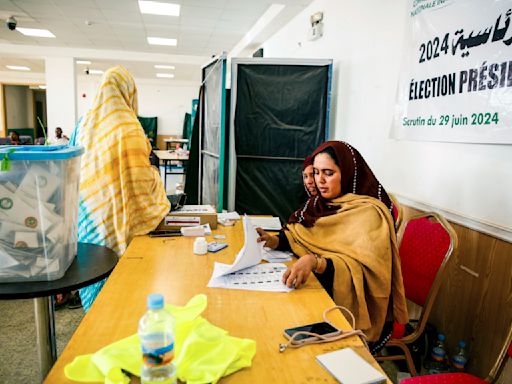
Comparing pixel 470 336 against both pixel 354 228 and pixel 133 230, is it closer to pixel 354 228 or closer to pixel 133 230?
pixel 354 228

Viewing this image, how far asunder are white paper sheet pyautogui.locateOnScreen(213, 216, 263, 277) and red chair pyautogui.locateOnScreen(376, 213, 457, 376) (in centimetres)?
61

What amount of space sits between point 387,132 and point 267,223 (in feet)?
3.40

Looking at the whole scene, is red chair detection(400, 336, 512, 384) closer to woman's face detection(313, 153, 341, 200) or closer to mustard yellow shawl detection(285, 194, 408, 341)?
mustard yellow shawl detection(285, 194, 408, 341)

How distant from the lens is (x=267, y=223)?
207 centimetres

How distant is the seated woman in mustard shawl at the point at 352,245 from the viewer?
4.23ft

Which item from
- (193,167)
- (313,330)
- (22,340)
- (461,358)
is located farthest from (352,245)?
(193,167)

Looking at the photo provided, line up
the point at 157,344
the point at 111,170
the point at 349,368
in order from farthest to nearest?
the point at 111,170
the point at 349,368
the point at 157,344

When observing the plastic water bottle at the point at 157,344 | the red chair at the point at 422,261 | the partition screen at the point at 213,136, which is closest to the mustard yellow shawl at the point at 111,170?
the plastic water bottle at the point at 157,344

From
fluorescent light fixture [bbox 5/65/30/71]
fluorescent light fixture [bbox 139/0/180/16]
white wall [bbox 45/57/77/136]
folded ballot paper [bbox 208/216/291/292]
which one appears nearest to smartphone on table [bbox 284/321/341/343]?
folded ballot paper [bbox 208/216/291/292]

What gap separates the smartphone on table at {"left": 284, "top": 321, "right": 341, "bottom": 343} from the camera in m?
0.91

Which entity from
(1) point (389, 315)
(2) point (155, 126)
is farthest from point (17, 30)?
(1) point (389, 315)

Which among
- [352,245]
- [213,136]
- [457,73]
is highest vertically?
[457,73]

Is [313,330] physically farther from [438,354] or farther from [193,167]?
[193,167]

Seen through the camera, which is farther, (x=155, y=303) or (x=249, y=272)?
(x=249, y=272)
